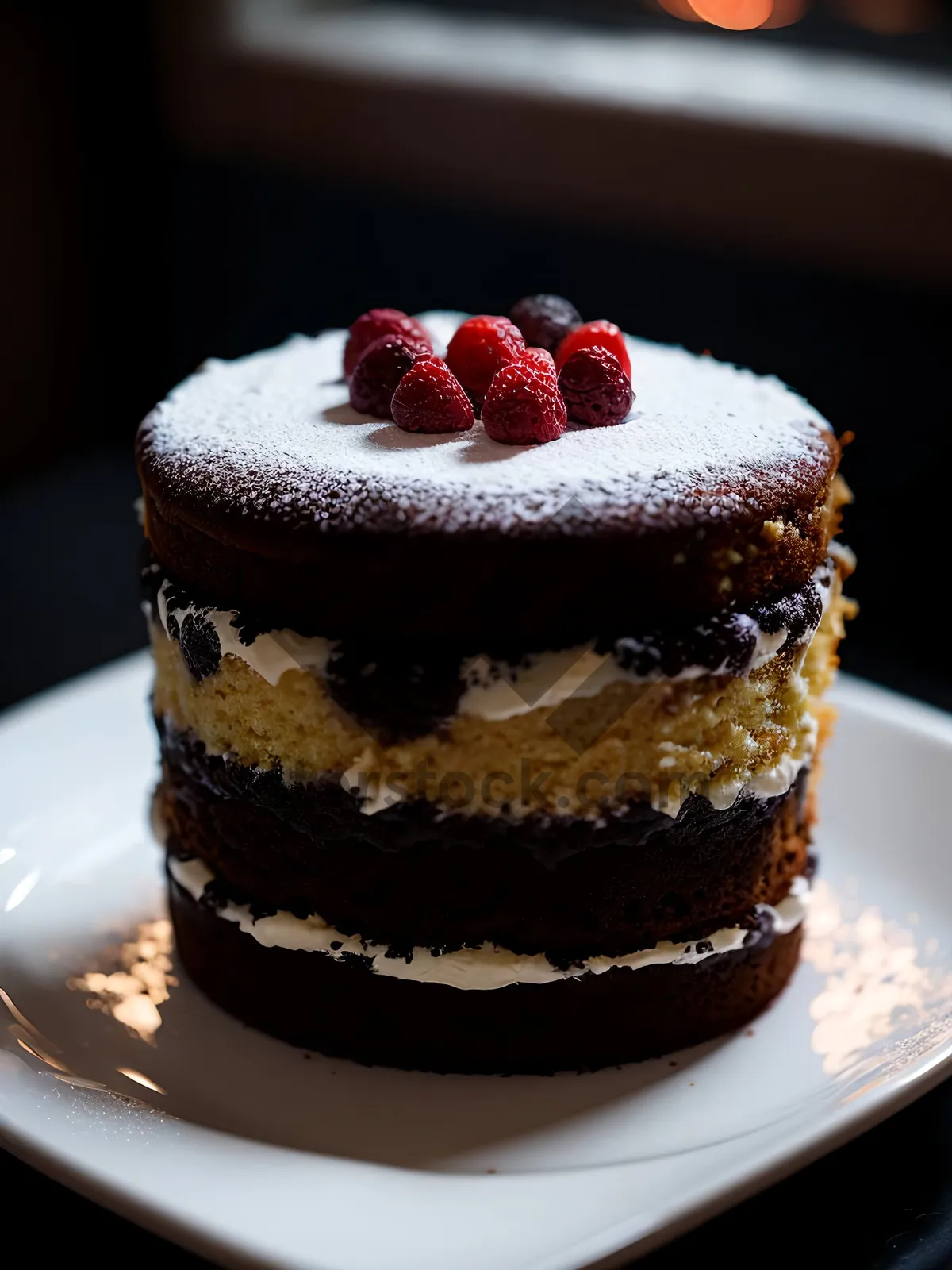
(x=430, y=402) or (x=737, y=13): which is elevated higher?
(x=737, y=13)

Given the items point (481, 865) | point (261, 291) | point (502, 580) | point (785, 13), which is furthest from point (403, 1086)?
point (785, 13)

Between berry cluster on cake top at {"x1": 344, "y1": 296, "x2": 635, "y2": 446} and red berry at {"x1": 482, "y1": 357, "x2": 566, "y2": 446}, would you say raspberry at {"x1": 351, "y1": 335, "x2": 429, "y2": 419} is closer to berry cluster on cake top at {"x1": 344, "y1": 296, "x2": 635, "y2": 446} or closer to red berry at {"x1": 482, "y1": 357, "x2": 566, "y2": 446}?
berry cluster on cake top at {"x1": 344, "y1": 296, "x2": 635, "y2": 446}

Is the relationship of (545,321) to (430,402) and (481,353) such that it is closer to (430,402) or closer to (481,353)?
(481,353)

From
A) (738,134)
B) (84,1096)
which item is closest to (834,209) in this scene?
(738,134)

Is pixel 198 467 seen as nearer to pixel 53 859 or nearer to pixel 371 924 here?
pixel 371 924

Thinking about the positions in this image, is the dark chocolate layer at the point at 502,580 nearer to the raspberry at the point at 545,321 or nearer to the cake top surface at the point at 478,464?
the cake top surface at the point at 478,464

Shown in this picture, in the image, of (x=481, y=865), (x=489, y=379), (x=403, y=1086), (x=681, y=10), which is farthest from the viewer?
(x=681, y=10)

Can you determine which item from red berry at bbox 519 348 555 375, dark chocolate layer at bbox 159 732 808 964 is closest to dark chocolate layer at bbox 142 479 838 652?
Answer: dark chocolate layer at bbox 159 732 808 964
